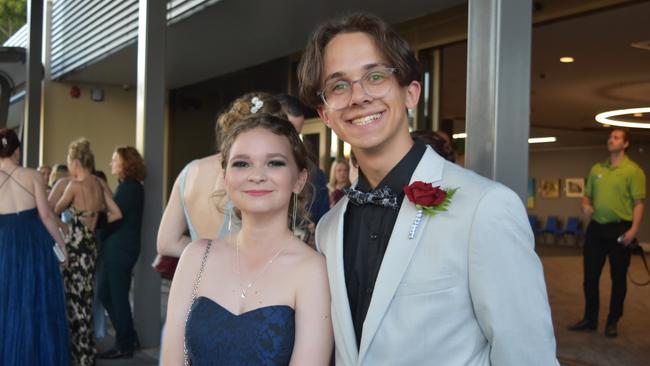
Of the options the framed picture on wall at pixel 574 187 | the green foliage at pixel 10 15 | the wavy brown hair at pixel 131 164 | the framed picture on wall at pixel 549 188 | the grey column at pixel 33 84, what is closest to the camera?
the wavy brown hair at pixel 131 164

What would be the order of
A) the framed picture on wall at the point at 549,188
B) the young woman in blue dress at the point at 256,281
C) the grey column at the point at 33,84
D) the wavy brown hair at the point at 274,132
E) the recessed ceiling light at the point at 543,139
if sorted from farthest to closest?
the framed picture on wall at the point at 549,188 → the recessed ceiling light at the point at 543,139 → the grey column at the point at 33,84 → the wavy brown hair at the point at 274,132 → the young woman in blue dress at the point at 256,281

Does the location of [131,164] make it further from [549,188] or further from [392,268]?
[549,188]

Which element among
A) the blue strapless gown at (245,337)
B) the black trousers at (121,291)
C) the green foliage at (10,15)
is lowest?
the black trousers at (121,291)

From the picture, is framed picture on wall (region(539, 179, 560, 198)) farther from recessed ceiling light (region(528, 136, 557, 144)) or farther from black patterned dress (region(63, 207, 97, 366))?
black patterned dress (region(63, 207, 97, 366))

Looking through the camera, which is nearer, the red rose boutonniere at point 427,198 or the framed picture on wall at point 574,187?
the red rose boutonniere at point 427,198

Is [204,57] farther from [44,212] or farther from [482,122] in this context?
[482,122]

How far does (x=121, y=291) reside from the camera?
609 centimetres

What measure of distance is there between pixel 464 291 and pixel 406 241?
178 millimetres

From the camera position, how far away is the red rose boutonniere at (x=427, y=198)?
1.60m

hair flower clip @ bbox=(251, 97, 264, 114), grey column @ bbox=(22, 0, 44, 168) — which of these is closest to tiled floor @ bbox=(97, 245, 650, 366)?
hair flower clip @ bbox=(251, 97, 264, 114)

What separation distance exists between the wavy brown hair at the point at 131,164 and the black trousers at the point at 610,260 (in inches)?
170

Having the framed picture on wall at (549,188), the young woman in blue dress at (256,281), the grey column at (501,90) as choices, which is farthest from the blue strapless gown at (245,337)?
the framed picture on wall at (549,188)

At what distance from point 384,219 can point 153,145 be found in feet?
16.0

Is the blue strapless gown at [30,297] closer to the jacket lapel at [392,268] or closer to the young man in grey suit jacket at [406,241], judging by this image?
the young man in grey suit jacket at [406,241]
